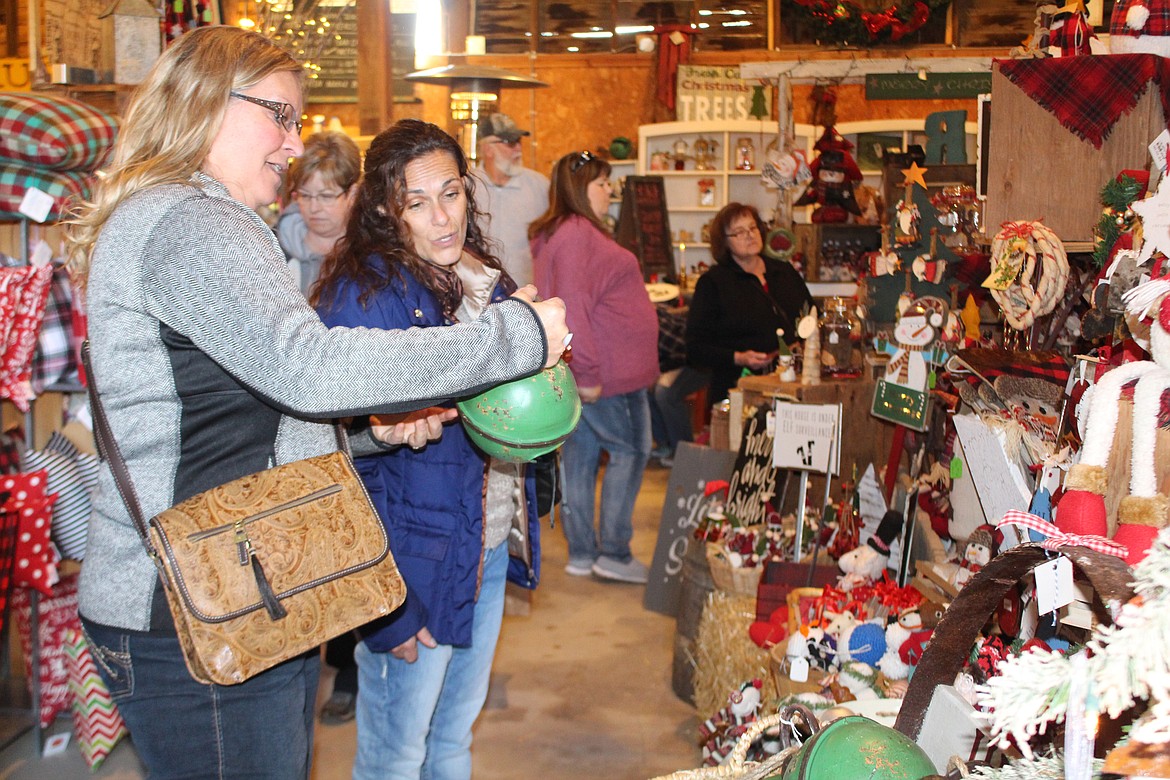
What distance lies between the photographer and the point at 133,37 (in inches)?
165

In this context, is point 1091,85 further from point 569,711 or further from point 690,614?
point 569,711

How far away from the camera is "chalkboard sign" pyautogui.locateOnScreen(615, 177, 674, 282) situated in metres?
8.18

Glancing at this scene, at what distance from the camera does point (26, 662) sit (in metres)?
3.51

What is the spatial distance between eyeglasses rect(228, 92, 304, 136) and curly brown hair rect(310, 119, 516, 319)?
425mm

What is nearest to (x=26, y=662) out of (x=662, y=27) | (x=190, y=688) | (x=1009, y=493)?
(x=190, y=688)

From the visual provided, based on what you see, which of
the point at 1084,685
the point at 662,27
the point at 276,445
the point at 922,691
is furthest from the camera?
the point at 662,27

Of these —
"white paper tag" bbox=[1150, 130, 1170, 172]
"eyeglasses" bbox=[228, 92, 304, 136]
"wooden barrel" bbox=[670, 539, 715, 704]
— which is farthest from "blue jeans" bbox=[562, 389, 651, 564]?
"eyeglasses" bbox=[228, 92, 304, 136]

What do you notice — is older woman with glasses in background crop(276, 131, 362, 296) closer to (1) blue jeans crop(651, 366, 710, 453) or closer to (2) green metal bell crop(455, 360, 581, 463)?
(2) green metal bell crop(455, 360, 581, 463)

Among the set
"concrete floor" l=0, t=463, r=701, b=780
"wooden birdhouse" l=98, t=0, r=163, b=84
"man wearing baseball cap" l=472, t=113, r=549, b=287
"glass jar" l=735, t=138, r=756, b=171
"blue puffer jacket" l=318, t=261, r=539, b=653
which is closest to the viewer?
"blue puffer jacket" l=318, t=261, r=539, b=653

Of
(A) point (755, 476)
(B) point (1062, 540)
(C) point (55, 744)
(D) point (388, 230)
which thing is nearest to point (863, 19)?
(A) point (755, 476)

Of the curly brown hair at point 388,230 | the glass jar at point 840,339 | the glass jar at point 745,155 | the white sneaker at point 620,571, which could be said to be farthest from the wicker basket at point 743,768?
the glass jar at point 745,155

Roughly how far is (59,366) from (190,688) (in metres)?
2.11

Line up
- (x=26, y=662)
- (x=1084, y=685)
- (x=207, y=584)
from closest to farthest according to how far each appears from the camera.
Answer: (x=1084, y=685) → (x=207, y=584) → (x=26, y=662)

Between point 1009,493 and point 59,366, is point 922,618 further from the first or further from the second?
point 59,366
